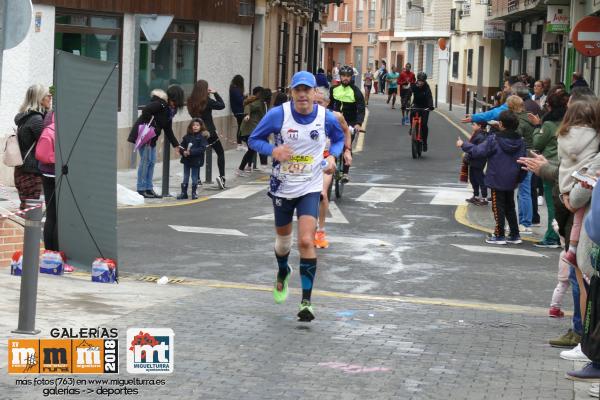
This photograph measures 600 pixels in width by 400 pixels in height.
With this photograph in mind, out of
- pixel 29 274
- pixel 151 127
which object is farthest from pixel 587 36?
pixel 29 274

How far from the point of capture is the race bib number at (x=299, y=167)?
31.4ft

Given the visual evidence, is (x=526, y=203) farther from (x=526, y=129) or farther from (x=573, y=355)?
(x=573, y=355)

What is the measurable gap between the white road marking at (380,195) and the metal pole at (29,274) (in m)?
11.3

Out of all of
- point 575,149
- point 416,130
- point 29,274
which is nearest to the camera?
point 29,274

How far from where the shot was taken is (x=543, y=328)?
31.8 ft

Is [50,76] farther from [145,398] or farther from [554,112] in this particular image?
[145,398]

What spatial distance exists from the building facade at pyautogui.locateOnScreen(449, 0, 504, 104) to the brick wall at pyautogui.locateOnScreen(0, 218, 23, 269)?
43996 millimetres

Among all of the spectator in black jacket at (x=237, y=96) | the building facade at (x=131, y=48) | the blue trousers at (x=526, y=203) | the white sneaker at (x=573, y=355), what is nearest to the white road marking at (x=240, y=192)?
the building facade at (x=131, y=48)

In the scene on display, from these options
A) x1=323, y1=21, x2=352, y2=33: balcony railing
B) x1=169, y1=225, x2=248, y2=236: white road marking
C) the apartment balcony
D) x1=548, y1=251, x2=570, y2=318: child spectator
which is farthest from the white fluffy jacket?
x1=323, y1=21, x2=352, y2=33: balcony railing

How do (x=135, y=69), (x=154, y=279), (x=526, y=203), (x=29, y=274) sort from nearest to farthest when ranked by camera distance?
(x=29, y=274) → (x=154, y=279) → (x=526, y=203) → (x=135, y=69)

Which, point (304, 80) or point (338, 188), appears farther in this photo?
point (338, 188)

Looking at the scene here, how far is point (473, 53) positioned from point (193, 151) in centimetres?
4496

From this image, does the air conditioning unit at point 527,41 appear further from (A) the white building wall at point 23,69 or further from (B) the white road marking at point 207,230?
(B) the white road marking at point 207,230

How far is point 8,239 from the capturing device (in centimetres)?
1180
